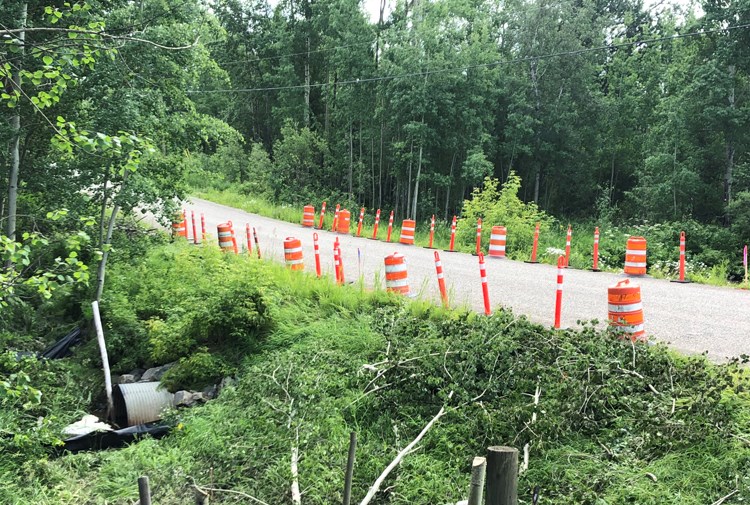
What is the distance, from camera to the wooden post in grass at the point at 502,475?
7.88ft

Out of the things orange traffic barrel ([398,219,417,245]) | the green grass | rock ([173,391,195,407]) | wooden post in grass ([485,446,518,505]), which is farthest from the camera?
orange traffic barrel ([398,219,417,245])

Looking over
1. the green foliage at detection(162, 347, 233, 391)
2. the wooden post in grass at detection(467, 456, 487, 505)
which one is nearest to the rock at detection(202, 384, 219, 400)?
the green foliage at detection(162, 347, 233, 391)

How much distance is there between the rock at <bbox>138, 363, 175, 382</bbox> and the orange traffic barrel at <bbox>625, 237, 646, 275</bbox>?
9100mm

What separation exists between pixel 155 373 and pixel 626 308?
6.35 meters

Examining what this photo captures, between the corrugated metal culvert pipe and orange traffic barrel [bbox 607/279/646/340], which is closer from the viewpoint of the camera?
orange traffic barrel [bbox 607/279/646/340]

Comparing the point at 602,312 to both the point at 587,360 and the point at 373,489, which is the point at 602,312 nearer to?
the point at 587,360

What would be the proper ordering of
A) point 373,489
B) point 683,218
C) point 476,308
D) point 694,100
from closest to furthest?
point 373,489 → point 476,308 → point 694,100 → point 683,218

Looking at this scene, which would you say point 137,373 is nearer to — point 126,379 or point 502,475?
point 126,379

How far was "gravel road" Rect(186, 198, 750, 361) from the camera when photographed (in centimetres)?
694

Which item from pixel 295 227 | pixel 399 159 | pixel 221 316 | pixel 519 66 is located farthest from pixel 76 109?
pixel 519 66

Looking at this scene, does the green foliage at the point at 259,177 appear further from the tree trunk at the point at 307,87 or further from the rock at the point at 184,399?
the rock at the point at 184,399

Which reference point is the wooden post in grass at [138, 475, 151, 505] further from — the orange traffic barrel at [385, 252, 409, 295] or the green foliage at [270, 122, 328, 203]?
the green foliage at [270, 122, 328, 203]

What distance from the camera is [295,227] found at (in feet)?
71.1

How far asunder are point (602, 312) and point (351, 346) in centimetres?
367
